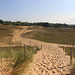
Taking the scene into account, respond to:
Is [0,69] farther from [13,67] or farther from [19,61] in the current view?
[19,61]

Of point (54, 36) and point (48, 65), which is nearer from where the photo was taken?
point (48, 65)

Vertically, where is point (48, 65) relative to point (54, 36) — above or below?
above

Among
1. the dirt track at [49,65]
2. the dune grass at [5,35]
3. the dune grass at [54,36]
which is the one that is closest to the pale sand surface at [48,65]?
the dirt track at [49,65]

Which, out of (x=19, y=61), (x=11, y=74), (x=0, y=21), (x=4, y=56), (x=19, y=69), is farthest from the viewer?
(x=0, y=21)

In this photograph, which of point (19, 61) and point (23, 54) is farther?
point (23, 54)

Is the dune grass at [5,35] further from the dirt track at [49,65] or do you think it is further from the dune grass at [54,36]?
the dirt track at [49,65]

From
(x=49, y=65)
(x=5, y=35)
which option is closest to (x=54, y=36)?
(x=5, y=35)

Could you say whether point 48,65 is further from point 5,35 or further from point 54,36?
point 5,35

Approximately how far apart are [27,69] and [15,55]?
92 cm

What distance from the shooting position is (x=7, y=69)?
439 centimetres

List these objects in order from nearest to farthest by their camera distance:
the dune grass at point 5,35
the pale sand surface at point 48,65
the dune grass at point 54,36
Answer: the pale sand surface at point 48,65, the dune grass at point 5,35, the dune grass at point 54,36

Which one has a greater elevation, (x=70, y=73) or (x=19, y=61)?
(x=19, y=61)

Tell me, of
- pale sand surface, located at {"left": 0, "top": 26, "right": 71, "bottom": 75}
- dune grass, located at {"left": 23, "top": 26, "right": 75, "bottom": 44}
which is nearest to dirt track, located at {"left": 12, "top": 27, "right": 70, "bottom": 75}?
pale sand surface, located at {"left": 0, "top": 26, "right": 71, "bottom": 75}

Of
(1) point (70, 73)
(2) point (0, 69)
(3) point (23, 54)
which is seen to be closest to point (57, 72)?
(1) point (70, 73)
